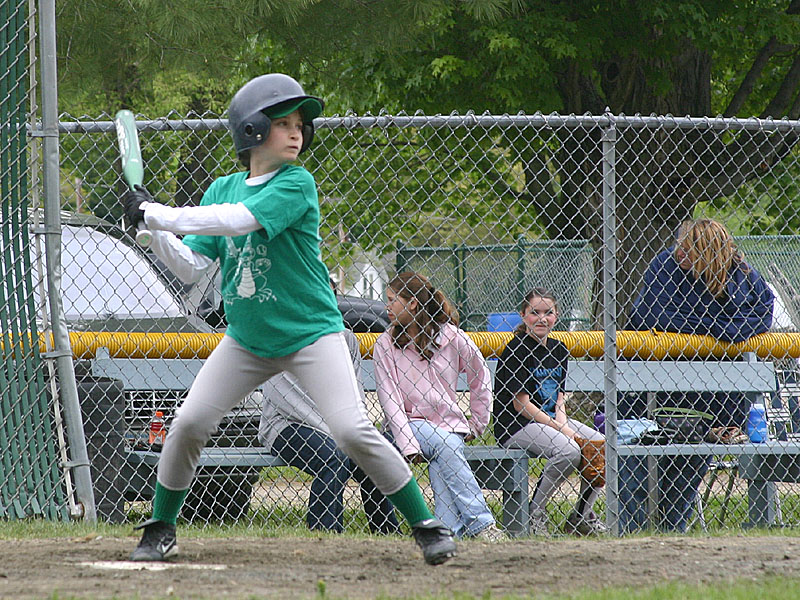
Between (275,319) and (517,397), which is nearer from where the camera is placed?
(275,319)

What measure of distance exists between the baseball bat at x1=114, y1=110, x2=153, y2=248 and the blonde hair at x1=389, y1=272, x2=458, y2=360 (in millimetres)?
2236

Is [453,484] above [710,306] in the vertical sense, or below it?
below

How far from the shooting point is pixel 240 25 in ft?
27.9

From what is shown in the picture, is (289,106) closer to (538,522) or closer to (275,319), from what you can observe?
(275,319)

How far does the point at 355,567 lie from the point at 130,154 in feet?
5.83

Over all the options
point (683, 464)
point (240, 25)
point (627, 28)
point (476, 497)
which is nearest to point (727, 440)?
point (683, 464)

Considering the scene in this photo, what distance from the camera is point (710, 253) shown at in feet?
20.7

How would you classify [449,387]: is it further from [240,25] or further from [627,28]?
[627,28]

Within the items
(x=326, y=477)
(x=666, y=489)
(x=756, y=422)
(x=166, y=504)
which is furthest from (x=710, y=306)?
(x=166, y=504)

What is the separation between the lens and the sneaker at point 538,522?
6.23 meters

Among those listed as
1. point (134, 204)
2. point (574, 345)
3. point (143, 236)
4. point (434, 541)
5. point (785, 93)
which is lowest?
point (434, 541)

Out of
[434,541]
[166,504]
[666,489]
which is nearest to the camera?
[434,541]

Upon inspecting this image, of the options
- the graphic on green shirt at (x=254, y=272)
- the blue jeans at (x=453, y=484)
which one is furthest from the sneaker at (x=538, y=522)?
the graphic on green shirt at (x=254, y=272)

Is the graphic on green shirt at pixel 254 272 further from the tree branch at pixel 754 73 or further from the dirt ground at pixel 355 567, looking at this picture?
the tree branch at pixel 754 73
